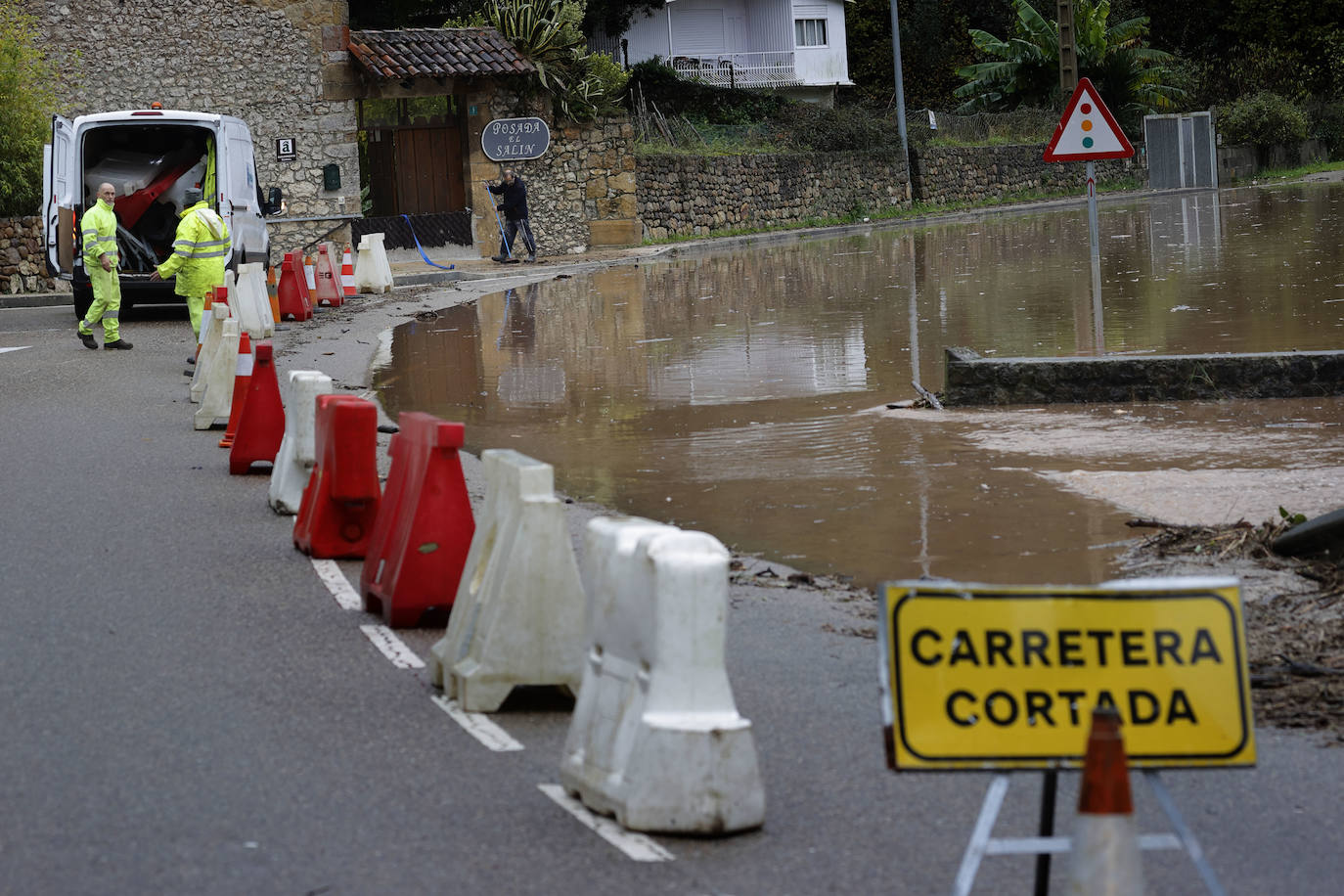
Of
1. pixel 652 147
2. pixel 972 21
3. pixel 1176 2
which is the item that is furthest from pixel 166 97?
pixel 1176 2

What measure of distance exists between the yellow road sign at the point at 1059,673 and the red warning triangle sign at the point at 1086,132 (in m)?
11.6

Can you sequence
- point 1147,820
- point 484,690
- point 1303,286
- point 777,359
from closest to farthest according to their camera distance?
point 1147,820
point 484,690
point 777,359
point 1303,286

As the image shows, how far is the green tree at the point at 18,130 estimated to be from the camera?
91.6 feet

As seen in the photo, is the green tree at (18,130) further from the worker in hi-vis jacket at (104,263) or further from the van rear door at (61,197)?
the worker in hi-vis jacket at (104,263)

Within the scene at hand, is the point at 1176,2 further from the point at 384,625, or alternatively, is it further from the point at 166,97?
the point at 384,625

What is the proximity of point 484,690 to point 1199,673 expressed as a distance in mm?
2715

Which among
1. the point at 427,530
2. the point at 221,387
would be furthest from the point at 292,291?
the point at 427,530

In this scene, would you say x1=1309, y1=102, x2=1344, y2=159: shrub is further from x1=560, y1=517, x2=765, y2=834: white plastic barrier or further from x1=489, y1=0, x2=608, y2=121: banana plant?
x1=560, y1=517, x2=765, y2=834: white plastic barrier

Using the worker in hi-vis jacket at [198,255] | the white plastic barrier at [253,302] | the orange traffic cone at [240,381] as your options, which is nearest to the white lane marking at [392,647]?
the orange traffic cone at [240,381]

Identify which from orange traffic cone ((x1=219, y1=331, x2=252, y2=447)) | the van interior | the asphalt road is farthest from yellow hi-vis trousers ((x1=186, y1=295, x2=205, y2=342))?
the asphalt road

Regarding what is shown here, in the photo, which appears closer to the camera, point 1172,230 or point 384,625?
point 384,625

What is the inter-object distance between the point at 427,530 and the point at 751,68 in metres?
59.9

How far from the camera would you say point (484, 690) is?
5.74 meters

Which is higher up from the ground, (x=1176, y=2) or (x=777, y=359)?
(x=1176, y=2)
